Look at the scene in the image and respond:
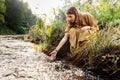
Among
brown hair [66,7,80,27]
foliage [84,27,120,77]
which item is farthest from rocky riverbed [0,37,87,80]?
brown hair [66,7,80,27]

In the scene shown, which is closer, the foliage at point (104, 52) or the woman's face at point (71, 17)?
the foliage at point (104, 52)

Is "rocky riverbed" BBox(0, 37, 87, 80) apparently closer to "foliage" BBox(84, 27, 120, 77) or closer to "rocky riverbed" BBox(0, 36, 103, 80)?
"rocky riverbed" BBox(0, 36, 103, 80)

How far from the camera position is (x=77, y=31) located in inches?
169

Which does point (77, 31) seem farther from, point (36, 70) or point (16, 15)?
point (16, 15)

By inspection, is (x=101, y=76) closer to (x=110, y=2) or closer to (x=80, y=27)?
(x=80, y=27)

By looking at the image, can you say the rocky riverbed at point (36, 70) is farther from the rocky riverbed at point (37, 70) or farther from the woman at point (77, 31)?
the woman at point (77, 31)

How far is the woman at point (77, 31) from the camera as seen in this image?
13.2 feet

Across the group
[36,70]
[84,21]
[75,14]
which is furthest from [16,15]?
[36,70]

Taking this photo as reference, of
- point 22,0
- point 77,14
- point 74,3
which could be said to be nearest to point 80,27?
point 77,14

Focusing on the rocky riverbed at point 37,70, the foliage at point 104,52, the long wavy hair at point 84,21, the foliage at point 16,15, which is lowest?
the foliage at point 16,15

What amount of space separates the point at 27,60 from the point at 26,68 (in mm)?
656

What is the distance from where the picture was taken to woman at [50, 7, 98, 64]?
4.03m

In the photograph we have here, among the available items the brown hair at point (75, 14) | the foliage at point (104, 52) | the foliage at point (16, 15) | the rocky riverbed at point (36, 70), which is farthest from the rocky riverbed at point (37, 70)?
the foliage at point (16, 15)

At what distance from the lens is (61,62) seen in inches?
164
